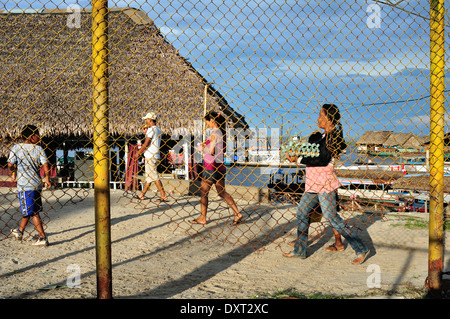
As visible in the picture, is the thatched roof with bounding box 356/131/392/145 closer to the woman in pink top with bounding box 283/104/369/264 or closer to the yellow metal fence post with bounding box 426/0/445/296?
the woman in pink top with bounding box 283/104/369/264

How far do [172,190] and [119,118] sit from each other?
112 inches

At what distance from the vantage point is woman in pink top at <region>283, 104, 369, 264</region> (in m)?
3.95

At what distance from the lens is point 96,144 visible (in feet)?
7.51

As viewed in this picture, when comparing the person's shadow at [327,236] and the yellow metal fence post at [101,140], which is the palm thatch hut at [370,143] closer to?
the person's shadow at [327,236]

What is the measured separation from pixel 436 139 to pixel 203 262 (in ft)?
7.90

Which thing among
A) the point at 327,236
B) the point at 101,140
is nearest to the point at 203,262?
the point at 327,236

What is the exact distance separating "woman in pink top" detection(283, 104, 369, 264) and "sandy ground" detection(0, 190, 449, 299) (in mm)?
332

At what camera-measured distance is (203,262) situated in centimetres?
403

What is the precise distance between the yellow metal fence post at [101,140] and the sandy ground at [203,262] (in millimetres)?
732

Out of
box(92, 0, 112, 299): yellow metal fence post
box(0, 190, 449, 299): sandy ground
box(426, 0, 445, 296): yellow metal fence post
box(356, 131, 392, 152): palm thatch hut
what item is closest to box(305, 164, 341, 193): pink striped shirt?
box(356, 131, 392, 152): palm thatch hut

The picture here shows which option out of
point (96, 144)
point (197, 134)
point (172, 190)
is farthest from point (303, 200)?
point (197, 134)

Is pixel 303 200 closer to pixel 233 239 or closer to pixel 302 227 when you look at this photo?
pixel 302 227

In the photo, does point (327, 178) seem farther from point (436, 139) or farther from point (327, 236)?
point (327, 236)

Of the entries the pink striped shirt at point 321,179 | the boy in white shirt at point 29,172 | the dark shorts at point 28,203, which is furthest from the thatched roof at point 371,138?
the dark shorts at point 28,203
